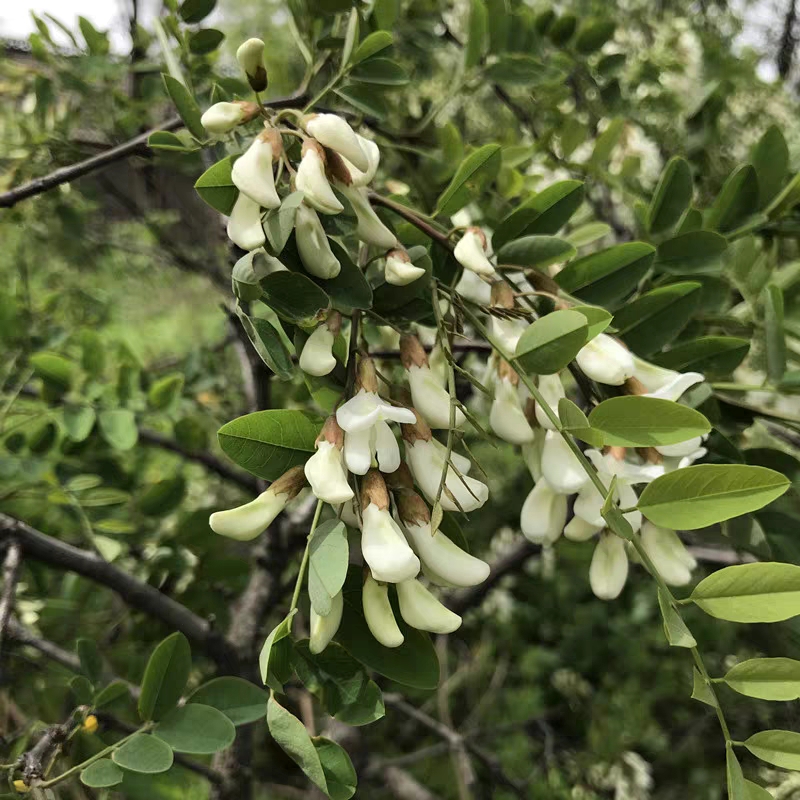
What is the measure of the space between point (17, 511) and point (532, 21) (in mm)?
578

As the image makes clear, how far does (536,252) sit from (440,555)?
0.48ft

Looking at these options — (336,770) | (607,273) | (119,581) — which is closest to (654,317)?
(607,273)

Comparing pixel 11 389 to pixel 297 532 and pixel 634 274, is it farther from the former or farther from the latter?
pixel 634 274

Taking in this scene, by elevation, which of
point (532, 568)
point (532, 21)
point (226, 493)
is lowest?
point (532, 568)

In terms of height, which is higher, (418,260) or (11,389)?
(418,260)

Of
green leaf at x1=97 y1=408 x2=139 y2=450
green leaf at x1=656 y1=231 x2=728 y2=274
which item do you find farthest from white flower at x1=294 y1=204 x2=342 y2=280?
green leaf at x1=97 y1=408 x2=139 y2=450

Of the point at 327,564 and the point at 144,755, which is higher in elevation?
the point at 327,564

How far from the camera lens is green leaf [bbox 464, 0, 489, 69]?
1.48ft

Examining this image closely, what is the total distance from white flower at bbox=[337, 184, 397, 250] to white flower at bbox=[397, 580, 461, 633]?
13 cm

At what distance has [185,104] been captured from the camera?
12.4 inches

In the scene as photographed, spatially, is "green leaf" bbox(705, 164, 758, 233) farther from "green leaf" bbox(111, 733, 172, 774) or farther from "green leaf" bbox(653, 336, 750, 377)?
"green leaf" bbox(111, 733, 172, 774)

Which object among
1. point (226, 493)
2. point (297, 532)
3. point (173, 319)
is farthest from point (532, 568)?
point (173, 319)

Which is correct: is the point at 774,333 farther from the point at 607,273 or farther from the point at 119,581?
the point at 119,581

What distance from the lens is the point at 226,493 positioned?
1017 mm
